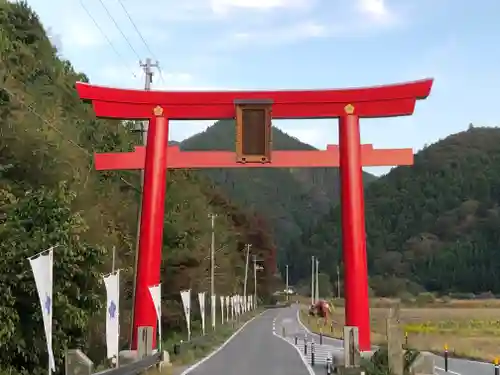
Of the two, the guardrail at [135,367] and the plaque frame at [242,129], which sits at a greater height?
the plaque frame at [242,129]

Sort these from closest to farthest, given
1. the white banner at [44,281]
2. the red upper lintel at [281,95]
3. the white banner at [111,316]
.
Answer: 1. the white banner at [44,281]
2. the white banner at [111,316]
3. the red upper lintel at [281,95]

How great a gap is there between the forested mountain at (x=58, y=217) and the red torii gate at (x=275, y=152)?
6.17 feet

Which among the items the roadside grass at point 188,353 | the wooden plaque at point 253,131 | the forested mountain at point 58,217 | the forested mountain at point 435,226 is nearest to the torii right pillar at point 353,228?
the wooden plaque at point 253,131

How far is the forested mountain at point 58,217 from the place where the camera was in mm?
15352

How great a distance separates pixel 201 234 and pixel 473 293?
87387 mm

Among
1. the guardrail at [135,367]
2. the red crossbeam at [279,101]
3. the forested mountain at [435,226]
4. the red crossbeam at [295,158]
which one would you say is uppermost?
the forested mountain at [435,226]

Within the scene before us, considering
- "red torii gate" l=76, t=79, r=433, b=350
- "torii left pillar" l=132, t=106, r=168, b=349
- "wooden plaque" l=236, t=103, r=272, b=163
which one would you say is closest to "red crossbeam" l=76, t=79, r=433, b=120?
"red torii gate" l=76, t=79, r=433, b=350

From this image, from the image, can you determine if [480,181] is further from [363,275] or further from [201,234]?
[363,275]

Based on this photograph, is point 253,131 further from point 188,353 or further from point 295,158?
point 188,353

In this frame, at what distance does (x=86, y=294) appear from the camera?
16.8 m

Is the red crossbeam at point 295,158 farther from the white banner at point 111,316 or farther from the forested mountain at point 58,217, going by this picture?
the white banner at point 111,316

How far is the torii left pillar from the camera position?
20922 millimetres

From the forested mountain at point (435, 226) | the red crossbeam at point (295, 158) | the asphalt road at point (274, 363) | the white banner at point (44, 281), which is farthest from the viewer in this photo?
the forested mountain at point (435, 226)

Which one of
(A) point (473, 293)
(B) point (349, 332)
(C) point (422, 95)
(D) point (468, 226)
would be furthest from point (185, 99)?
(D) point (468, 226)
